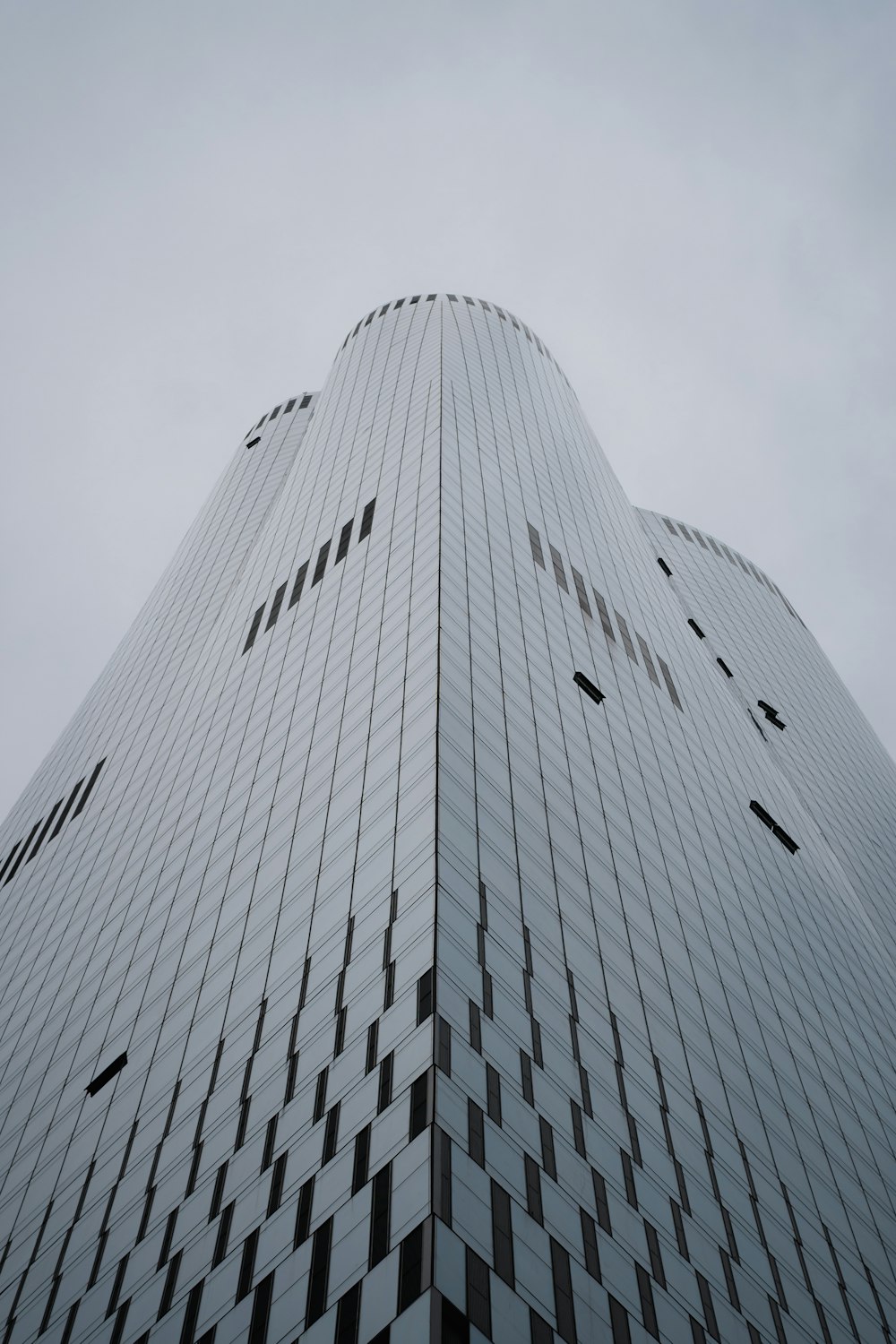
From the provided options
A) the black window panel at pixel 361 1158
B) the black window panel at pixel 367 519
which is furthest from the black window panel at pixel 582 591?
the black window panel at pixel 361 1158

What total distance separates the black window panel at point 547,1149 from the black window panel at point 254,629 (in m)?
44.4

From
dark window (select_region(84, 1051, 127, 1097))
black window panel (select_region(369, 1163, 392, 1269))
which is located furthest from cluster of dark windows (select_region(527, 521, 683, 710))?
black window panel (select_region(369, 1163, 392, 1269))

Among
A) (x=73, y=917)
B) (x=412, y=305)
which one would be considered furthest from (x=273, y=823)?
(x=412, y=305)

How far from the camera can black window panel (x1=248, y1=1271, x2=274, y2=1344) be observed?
27031 mm

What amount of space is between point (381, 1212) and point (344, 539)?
48.3 meters

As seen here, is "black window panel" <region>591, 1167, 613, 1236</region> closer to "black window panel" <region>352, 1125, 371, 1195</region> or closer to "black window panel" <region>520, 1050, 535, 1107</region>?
"black window panel" <region>520, 1050, 535, 1107</region>

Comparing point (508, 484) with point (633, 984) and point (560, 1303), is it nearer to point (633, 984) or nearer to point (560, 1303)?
point (633, 984)

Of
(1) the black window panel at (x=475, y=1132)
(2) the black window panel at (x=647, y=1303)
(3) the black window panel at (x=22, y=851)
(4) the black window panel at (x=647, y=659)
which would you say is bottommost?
(2) the black window panel at (x=647, y=1303)

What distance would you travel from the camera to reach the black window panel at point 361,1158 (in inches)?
1111

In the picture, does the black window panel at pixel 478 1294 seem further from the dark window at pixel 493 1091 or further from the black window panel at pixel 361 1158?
the dark window at pixel 493 1091

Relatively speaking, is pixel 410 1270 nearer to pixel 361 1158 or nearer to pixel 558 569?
pixel 361 1158

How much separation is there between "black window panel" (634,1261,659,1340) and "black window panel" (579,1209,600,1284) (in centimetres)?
180

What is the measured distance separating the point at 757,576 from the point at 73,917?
114728mm

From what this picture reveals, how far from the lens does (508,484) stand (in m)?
72.7
